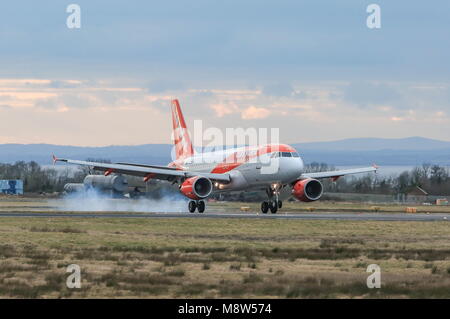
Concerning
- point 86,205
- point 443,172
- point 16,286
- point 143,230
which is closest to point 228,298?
point 16,286

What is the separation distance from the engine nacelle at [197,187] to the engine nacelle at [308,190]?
22.6 ft

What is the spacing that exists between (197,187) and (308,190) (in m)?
8.85

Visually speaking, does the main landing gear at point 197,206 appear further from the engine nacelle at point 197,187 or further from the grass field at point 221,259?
the grass field at point 221,259

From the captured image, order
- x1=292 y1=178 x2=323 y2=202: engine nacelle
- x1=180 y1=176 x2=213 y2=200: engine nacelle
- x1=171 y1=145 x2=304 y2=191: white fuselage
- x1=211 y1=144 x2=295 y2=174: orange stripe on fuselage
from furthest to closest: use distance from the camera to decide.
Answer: x1=292 y1=178 x2=323 y2=202: engine nacelle, x1=180 y1=176 x2=213 y2=200: engine nacelle, x1=211 y1=144 x2=295 y2=174: orange stripe on fuselage, x1=171 y1=145 x2=304 y2=191: white fuselage

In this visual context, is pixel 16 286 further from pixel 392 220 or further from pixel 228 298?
pixel 392 220

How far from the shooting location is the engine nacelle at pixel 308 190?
246ft

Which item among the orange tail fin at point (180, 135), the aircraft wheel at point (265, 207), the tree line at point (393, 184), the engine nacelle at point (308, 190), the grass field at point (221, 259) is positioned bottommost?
the grass field at point (221, 259)

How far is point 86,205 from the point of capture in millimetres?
95375

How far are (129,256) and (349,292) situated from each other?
1196 cm

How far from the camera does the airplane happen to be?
7106cm

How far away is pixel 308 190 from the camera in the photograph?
75375mm

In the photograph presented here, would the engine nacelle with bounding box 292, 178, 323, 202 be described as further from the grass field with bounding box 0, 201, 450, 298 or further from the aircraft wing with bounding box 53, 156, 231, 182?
the grass field with bounding box 0, 201, 450, 298

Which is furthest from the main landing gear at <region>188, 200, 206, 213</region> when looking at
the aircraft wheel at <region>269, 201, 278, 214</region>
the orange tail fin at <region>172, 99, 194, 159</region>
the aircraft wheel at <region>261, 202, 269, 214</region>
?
the orange tail fin at <region>172, 99, 194, 159</region>

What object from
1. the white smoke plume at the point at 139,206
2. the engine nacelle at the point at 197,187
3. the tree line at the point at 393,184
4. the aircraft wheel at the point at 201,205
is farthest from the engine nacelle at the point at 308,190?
the tree line at the point at 393,184
